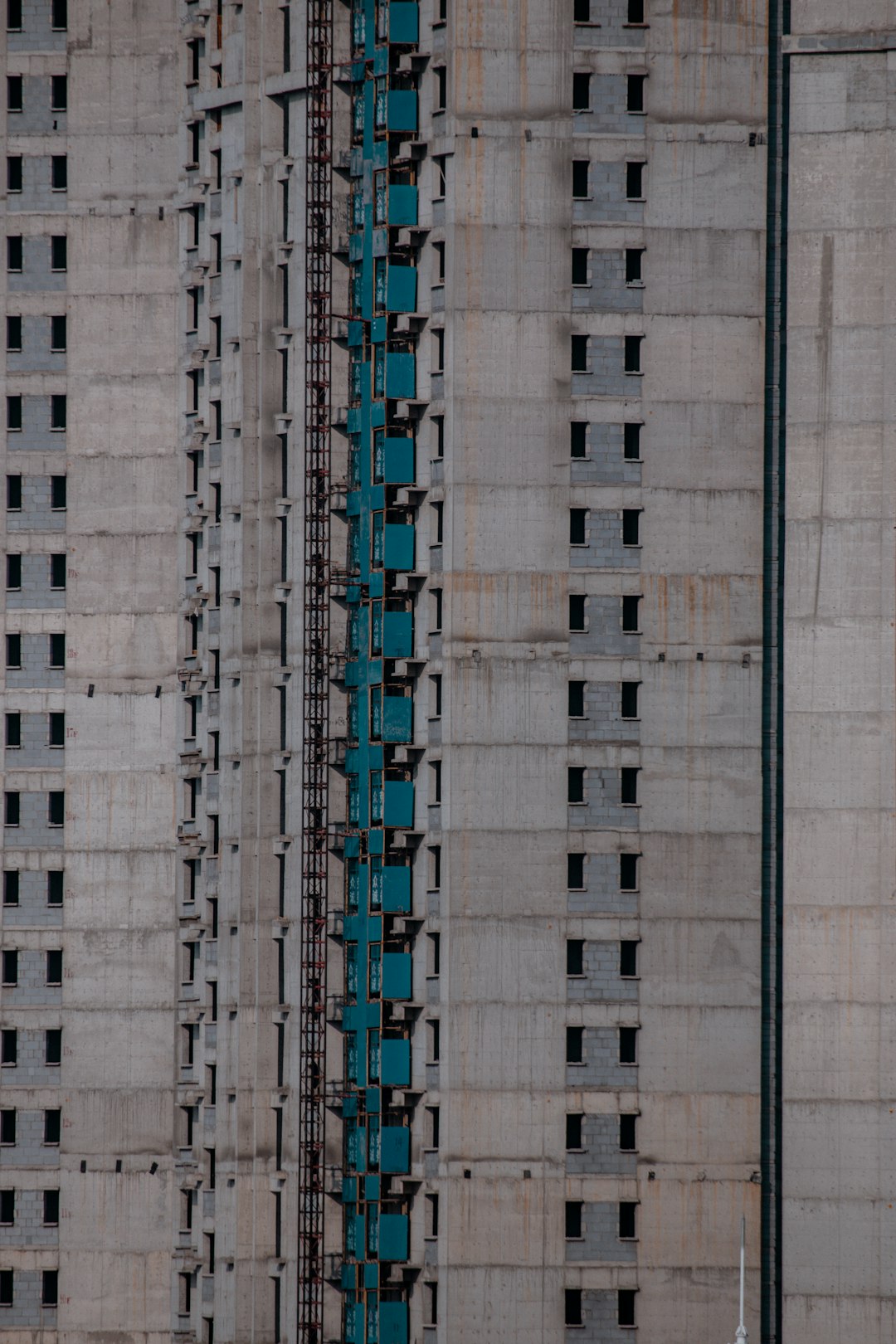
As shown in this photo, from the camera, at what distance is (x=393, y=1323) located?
9206 cm

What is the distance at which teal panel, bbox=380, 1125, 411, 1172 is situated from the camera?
9238cm

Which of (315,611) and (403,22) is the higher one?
(403,22)

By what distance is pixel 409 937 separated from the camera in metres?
93.3

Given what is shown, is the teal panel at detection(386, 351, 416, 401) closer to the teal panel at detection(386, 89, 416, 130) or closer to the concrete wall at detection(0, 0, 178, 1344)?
the teal panel at detection(386, 89, 416, 130)

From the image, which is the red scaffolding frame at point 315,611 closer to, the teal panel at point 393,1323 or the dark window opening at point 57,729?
the teal panel at point 393,1323

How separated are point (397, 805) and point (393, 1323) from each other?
17399 mm

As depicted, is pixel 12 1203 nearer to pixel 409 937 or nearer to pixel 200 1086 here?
pixel 200 1086

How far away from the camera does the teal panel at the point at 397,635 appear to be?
9381 centimetres

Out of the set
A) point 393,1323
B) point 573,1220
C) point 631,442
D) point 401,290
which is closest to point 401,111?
point 401,290

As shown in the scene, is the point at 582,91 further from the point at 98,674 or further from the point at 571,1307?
the point at 571,1307

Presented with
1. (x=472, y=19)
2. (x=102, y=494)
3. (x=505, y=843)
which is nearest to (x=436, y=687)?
(x=505, y=843)

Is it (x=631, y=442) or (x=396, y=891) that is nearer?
(x=396, y=891)

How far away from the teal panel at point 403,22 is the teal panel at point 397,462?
13917 mm

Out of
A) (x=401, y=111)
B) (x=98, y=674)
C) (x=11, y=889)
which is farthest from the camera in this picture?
(x=98, y=674)
